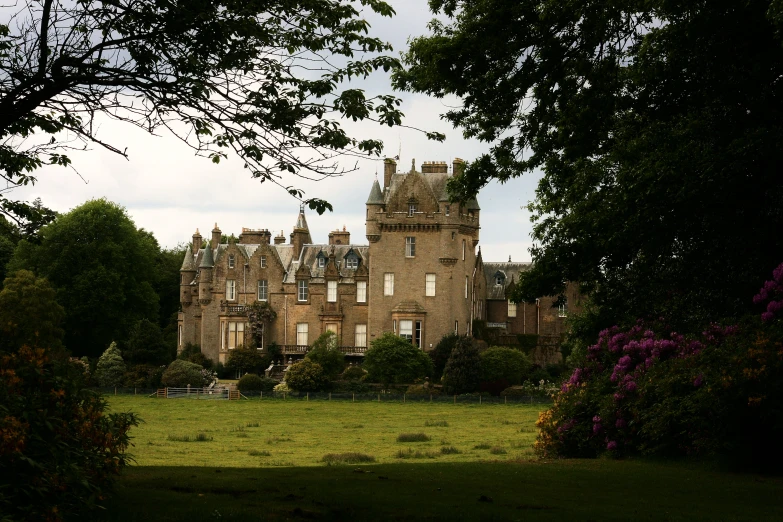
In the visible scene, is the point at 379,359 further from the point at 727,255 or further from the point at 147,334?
the point at 727,255

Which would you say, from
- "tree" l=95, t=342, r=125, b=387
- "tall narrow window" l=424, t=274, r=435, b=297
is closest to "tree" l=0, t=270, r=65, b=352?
"tree" l=95, t=342, r=125, b=387

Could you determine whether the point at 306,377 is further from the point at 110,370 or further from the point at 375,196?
the point at 375,196

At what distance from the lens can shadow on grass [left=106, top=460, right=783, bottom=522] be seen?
40.8 ft

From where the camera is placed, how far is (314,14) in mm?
13781

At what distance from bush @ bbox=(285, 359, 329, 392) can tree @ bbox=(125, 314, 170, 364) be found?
11117 millimetres

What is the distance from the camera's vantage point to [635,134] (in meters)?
20.4

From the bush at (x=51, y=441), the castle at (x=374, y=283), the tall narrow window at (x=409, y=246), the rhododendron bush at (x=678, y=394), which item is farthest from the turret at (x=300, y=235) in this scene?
the bush at (x=51, y=441)

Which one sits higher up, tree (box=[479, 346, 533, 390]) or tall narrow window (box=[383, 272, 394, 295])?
tall narrow window (box=[383, 272, 394, 295])

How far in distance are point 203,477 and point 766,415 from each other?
863cm

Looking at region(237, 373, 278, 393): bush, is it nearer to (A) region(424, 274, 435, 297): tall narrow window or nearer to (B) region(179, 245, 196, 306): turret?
(A) region(424, 274, 435, 297): tall narrow window

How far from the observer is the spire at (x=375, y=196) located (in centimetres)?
7312

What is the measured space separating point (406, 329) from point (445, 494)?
57.7m

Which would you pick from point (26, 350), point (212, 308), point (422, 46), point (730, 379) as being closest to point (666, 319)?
point (730, 379)

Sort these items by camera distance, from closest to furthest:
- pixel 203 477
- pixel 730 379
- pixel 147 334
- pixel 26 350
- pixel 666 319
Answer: pixel 26 350 < pixel 203 477 < pixel 730 379 < pixel 666 319 < pixel 147 334
